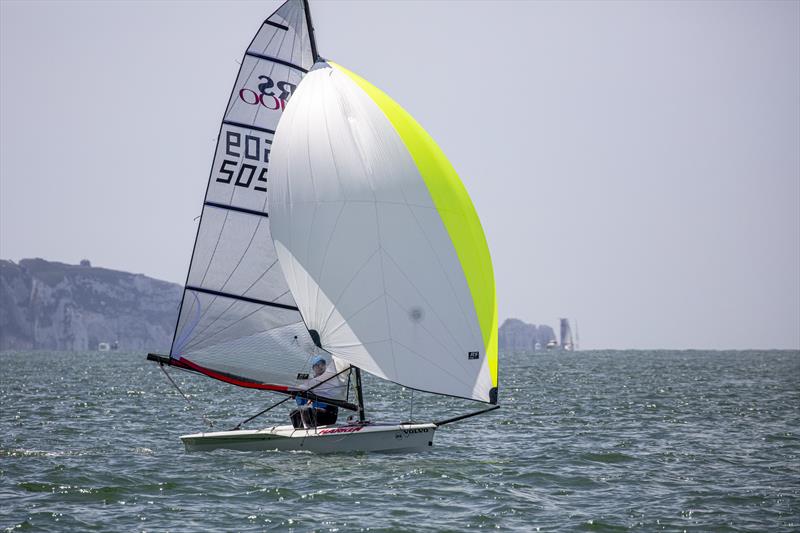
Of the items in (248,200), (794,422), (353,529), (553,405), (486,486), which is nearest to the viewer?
(353,529)

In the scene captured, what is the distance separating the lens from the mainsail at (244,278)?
833 inches

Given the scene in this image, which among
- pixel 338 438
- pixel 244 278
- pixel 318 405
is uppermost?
pixel 244 278

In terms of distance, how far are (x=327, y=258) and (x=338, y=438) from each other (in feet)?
11.6

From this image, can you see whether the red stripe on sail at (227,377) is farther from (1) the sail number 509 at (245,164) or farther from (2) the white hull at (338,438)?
(1) the sail number 509 at (245,164)

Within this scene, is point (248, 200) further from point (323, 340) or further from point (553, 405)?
point (553, 405)

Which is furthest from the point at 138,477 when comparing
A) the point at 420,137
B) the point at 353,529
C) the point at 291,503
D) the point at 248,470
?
the point at 420,137

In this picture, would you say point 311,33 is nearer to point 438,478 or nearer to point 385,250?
point 385,250

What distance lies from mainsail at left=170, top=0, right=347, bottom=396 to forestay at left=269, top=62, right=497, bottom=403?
52.1 inches

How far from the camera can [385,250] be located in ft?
63.6

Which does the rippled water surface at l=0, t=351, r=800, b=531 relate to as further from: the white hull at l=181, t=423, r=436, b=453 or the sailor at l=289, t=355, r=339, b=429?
the sailor at l=289, t=355, r=339, b=429

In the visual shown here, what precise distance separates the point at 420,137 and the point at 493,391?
5.19 m

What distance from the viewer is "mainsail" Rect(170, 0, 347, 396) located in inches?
833

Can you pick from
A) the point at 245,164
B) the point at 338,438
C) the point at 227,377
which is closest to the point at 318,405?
the point at 338,438

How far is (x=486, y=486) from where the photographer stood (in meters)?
17.8
